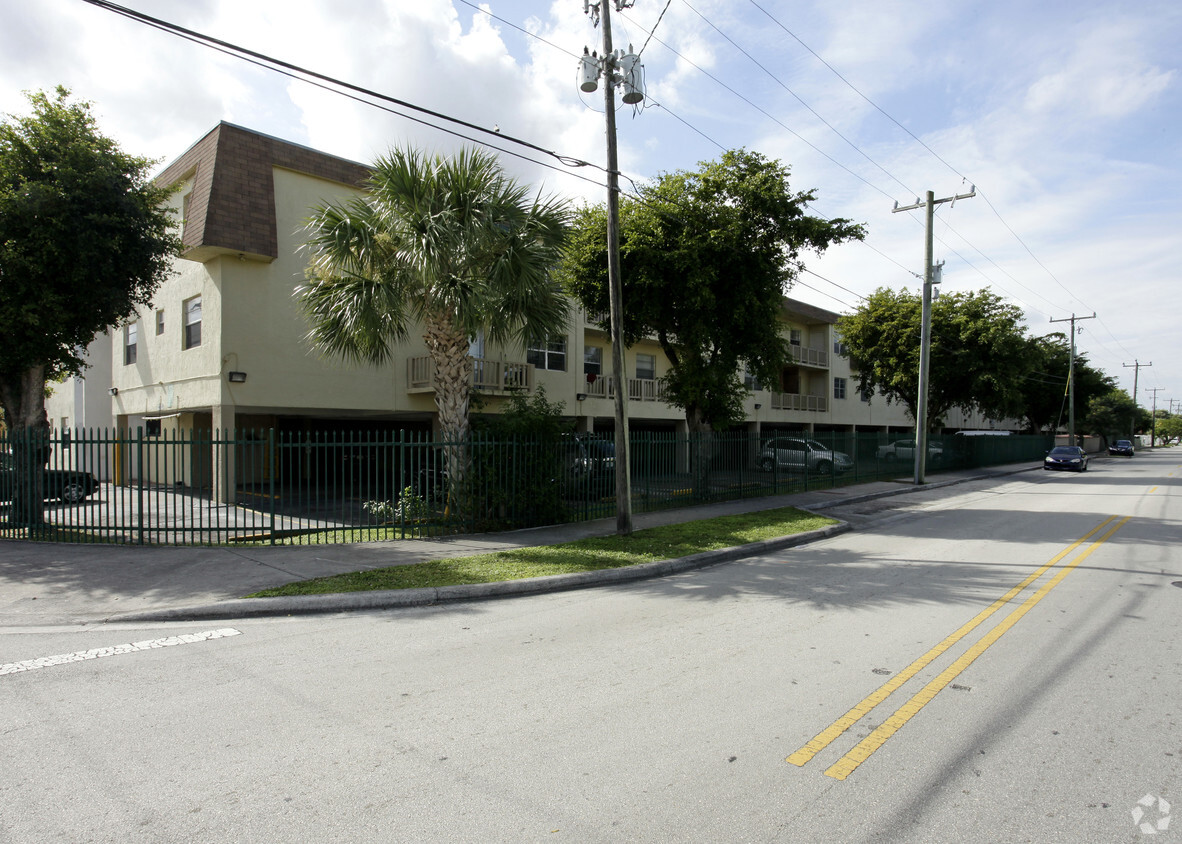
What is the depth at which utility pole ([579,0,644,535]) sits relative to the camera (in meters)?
11.5

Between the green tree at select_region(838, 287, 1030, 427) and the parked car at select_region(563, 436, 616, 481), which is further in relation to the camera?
the green tree at select_region(838, 287, 1030, 427)

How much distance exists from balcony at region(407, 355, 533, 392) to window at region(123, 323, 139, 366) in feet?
31.1

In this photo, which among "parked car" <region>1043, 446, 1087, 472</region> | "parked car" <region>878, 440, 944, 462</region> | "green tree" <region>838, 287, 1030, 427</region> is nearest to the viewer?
"parked car" <region>878, 440, 944, 462</region>

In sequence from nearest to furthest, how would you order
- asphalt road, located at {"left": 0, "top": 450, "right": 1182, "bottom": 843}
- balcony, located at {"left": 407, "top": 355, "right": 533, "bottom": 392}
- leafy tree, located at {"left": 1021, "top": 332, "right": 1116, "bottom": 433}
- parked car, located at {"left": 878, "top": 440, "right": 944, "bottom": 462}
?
asphalt road, located at {"left": 0, "top": 450, "right": 1182, "bottom": 843}
balcony, located at {"left": 407, "top": 355, "right": 533, "bottom": 392}
parked car, located at {"left": 878, "top": 440, "right": 944, "bottom": 462}
leafy tree, located at {"left": 1021, "top": 332, "right": 1116, "bottom": 433}

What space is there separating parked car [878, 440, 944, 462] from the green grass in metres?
14.4

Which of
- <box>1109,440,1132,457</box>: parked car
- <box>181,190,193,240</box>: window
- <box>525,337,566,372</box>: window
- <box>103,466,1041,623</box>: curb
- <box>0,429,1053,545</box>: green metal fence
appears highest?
<box>181,190,193,240</box>: window

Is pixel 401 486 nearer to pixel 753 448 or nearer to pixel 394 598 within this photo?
pixel 394 598

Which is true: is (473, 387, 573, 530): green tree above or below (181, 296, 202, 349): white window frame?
below

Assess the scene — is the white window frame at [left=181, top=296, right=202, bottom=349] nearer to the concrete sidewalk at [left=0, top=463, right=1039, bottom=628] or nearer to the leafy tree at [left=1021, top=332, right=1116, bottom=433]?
the concrete sidewalk at [left=0, top=463, right=1039, bottom=628]

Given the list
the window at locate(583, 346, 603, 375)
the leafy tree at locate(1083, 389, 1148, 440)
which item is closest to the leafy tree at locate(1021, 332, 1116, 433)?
the leafy tree at locate(1083, 389, 1148, 440)

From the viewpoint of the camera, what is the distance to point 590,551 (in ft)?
33.4

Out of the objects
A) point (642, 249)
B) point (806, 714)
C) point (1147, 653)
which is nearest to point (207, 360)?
point (642, 249)

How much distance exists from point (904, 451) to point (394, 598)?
26.0m

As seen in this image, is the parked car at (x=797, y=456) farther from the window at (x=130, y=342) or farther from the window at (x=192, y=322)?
the window at (x=130, y=342)
